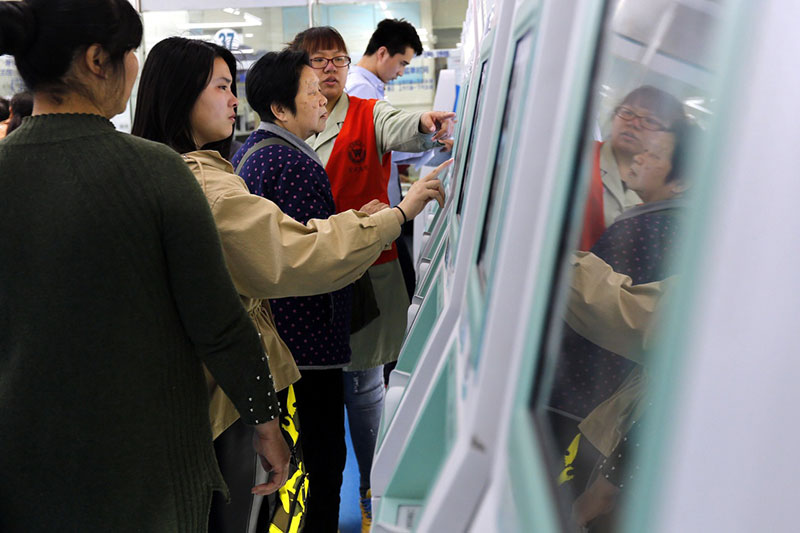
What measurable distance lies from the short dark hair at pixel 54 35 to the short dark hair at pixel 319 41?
5.01 feet

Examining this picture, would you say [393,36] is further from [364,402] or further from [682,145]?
[682,145]

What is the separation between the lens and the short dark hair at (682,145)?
32 centimetres

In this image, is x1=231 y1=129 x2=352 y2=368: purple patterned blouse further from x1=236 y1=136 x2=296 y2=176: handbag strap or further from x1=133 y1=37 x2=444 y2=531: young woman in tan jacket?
x1=133 y1=37 x2=444 y2=531: young woman in tan jacket

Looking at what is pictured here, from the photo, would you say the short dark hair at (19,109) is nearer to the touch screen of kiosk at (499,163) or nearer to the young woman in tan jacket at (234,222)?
the young woman in tan jacket at (234,222)

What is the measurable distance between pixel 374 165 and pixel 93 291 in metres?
1.41

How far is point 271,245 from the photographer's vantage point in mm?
1389

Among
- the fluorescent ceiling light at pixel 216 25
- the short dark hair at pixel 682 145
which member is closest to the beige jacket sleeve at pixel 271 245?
the short dark hair at pixel 682 145

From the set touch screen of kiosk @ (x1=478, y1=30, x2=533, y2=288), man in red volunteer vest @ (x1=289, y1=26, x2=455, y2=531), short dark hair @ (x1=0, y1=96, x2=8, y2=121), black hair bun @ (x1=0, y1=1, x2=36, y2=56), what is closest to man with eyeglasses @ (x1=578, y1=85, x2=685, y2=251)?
touch screen of kiosk @ (x1=478, y1=30, x2=533, y2=288)

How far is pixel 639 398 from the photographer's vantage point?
0.38 meters

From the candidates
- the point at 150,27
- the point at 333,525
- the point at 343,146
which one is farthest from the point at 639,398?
the point at 150,27

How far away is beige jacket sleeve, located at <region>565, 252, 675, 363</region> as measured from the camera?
374 mm

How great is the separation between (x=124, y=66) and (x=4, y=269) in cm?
34

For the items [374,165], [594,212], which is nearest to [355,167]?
[374,165]

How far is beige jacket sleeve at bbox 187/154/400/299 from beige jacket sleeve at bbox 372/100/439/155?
857 mm
